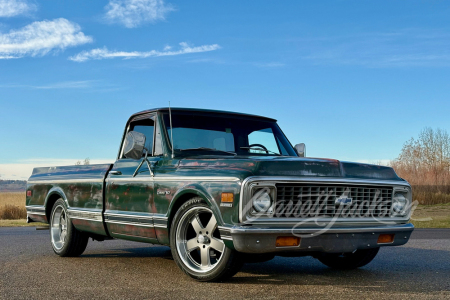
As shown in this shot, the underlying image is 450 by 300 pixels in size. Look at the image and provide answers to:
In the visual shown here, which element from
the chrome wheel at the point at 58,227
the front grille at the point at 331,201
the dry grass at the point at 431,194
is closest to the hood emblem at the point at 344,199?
the front grille at the point at 331,201

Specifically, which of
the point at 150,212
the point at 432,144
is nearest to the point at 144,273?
the point at 150,212

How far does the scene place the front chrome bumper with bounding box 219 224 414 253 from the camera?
5035 millimetres

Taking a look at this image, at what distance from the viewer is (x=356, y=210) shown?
5723 millimetres

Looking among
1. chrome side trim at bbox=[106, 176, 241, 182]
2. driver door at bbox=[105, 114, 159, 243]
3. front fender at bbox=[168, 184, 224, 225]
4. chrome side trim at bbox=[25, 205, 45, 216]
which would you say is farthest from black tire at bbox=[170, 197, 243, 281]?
chrome side trim at bbox=[25, 205, 45, 216]

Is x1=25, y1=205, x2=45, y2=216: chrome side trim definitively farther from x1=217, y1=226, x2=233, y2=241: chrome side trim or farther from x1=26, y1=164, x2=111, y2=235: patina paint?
Result: x1=217, y1=226, x2=233, y2=241: chrome side trim

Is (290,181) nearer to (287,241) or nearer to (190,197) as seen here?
(287,241)

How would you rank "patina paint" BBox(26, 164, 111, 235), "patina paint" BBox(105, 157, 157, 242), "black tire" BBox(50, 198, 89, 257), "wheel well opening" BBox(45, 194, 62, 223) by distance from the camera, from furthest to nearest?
"wheel well opening" BBox(45, 194, 62, 223) → "black tire" BBox(50, 198, 89, 257) → "patina paint" BBox(26, 164, 111, 235) → "patina paint" BBox(105, 157, 157, 242)

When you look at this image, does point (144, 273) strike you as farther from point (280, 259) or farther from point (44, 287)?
point (280, 259)

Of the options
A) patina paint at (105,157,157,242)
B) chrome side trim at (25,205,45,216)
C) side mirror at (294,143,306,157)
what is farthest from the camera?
chrome side trim at (25,205,45,216)

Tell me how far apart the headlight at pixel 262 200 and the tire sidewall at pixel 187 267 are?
0.52 metres

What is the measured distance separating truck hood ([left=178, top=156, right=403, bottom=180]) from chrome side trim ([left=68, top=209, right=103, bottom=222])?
1798mm

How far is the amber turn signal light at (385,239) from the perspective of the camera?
5824 mm

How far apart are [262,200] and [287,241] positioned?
0.46m

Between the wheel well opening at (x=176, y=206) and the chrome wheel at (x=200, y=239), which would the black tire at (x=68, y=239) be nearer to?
the wheel well opening at (x=176, y=206)
